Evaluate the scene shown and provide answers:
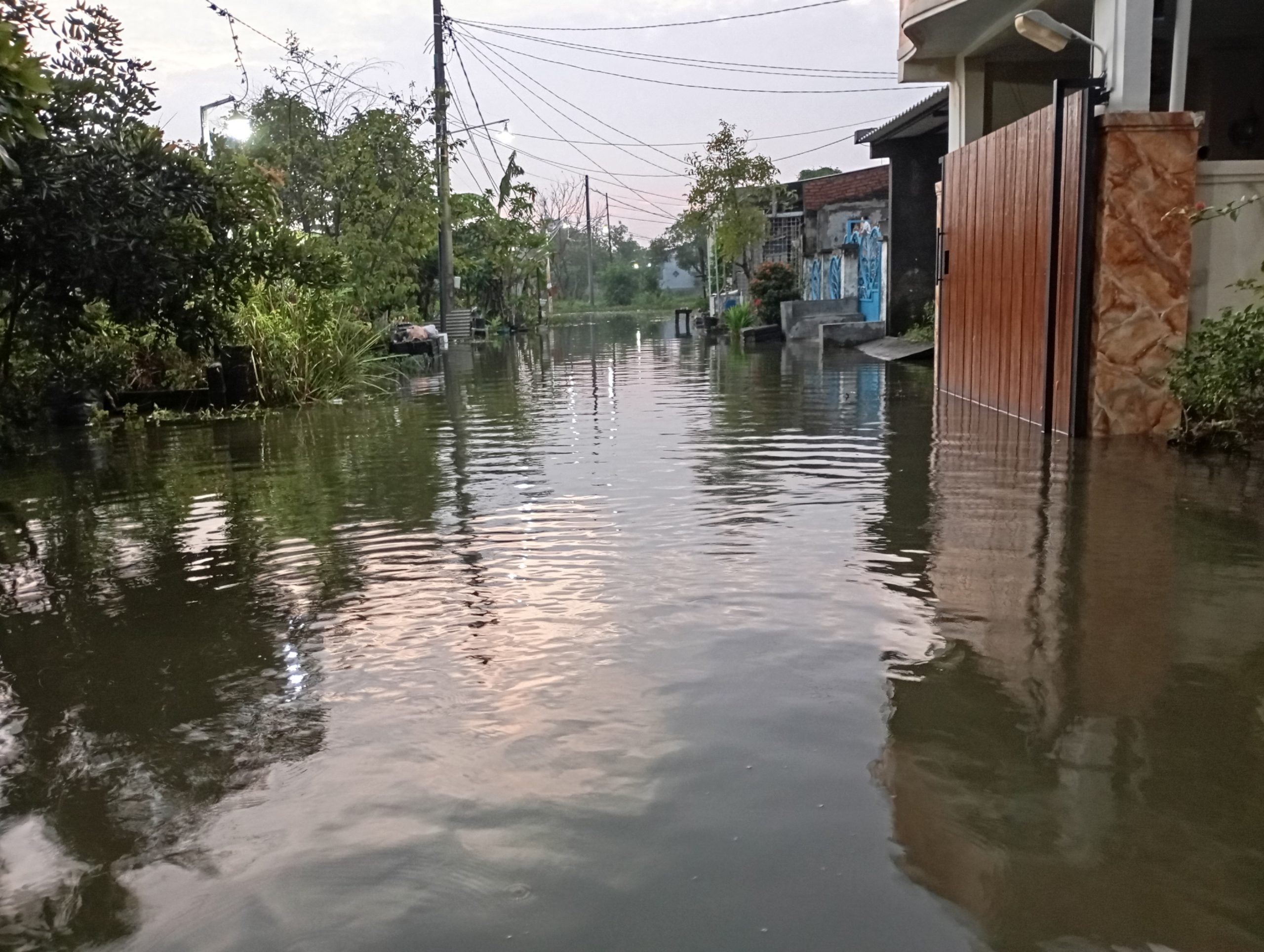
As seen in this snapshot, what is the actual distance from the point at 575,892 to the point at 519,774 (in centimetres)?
65

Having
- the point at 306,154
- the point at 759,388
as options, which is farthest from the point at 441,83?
the point at 759,388

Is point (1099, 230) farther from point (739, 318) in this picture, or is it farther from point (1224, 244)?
point (739, 318)

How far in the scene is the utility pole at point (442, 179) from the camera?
92.9 ft

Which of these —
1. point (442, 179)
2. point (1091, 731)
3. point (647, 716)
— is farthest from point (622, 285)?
point (1091, 731)

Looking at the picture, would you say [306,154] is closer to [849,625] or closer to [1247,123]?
[1247,123]

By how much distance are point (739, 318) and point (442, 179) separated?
8.08 metres

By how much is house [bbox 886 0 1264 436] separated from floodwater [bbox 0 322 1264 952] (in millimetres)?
1455

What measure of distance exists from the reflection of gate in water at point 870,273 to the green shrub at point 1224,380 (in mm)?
16502

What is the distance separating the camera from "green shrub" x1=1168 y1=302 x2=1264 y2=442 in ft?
25.4

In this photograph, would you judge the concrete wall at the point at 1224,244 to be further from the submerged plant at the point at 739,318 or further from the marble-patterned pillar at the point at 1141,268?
the submerged plant at the point at 739,318

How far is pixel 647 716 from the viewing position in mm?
3650

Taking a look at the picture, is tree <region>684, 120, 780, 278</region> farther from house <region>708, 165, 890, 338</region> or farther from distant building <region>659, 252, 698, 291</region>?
distant building <region>659, 252, 698, 291</region>

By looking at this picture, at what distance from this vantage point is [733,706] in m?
3.70

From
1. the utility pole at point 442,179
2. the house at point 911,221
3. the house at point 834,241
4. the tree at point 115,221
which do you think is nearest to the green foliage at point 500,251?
the utility pole at point 442,179
